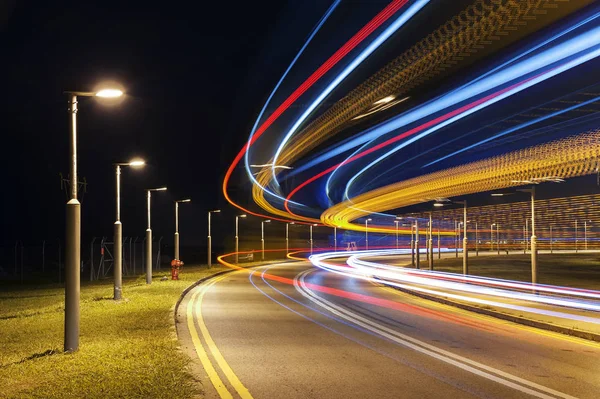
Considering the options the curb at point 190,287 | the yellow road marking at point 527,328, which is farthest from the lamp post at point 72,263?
the yellow road marking at point 527,328

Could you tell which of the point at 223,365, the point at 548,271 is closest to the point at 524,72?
the point at 223,365

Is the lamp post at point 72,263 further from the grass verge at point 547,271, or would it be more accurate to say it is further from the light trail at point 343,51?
the grass verge at point 547,271

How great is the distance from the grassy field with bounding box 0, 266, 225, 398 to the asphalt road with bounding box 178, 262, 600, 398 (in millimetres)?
502

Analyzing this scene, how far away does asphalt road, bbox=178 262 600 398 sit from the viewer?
780 cm

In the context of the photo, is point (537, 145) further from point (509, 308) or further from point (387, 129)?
point (509, 308)

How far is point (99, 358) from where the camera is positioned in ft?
30.1

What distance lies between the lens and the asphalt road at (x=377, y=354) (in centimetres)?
780

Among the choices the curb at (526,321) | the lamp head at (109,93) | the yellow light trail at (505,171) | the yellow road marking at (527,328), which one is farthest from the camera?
the yellow light trail at (505,171)

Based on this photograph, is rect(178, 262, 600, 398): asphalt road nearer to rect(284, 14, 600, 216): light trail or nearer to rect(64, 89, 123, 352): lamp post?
rect(64, 89, 123, 352): lamp post

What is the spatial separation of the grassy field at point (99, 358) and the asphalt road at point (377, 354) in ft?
1.65

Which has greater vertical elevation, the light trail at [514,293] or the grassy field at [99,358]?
the grassy field at [99,358]

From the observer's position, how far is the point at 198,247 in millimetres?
118562

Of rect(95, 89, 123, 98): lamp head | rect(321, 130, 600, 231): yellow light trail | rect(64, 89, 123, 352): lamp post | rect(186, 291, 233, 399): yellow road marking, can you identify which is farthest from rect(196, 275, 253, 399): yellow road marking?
rect(321, 130, 600, 231): yellow light trail

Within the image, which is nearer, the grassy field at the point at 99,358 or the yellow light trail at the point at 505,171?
the grassy field at the point at 99,358
